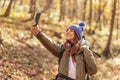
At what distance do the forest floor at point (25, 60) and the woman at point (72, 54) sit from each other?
642 centimetres

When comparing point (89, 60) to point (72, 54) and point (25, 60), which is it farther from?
point (25, 60)

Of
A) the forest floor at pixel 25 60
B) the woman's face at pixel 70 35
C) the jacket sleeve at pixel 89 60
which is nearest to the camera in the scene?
the jacket sleeve at pixel 89 60

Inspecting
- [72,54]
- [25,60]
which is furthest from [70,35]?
[25,60]

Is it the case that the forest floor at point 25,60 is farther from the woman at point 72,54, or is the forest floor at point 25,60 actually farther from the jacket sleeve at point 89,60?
the jacket sleeve at point 89,60

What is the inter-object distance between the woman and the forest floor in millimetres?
6422

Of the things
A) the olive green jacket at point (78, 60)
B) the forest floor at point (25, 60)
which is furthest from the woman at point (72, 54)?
the forest floor at point (25, 60)

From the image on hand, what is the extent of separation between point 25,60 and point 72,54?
903 cm

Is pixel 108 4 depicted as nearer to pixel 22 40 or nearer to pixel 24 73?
pixel 22 40

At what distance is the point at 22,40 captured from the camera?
17188mm

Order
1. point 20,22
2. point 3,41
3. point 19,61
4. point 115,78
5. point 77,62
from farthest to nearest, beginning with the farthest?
point 20,22 < point 115,78 < point 3,41 < point 19,61 < point 77,62

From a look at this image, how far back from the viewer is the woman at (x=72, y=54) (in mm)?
5102

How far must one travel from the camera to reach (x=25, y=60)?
46.0 feet

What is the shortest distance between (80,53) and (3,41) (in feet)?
32.6

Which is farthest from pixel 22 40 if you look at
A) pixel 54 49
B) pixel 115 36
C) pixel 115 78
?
pixel 115 36
